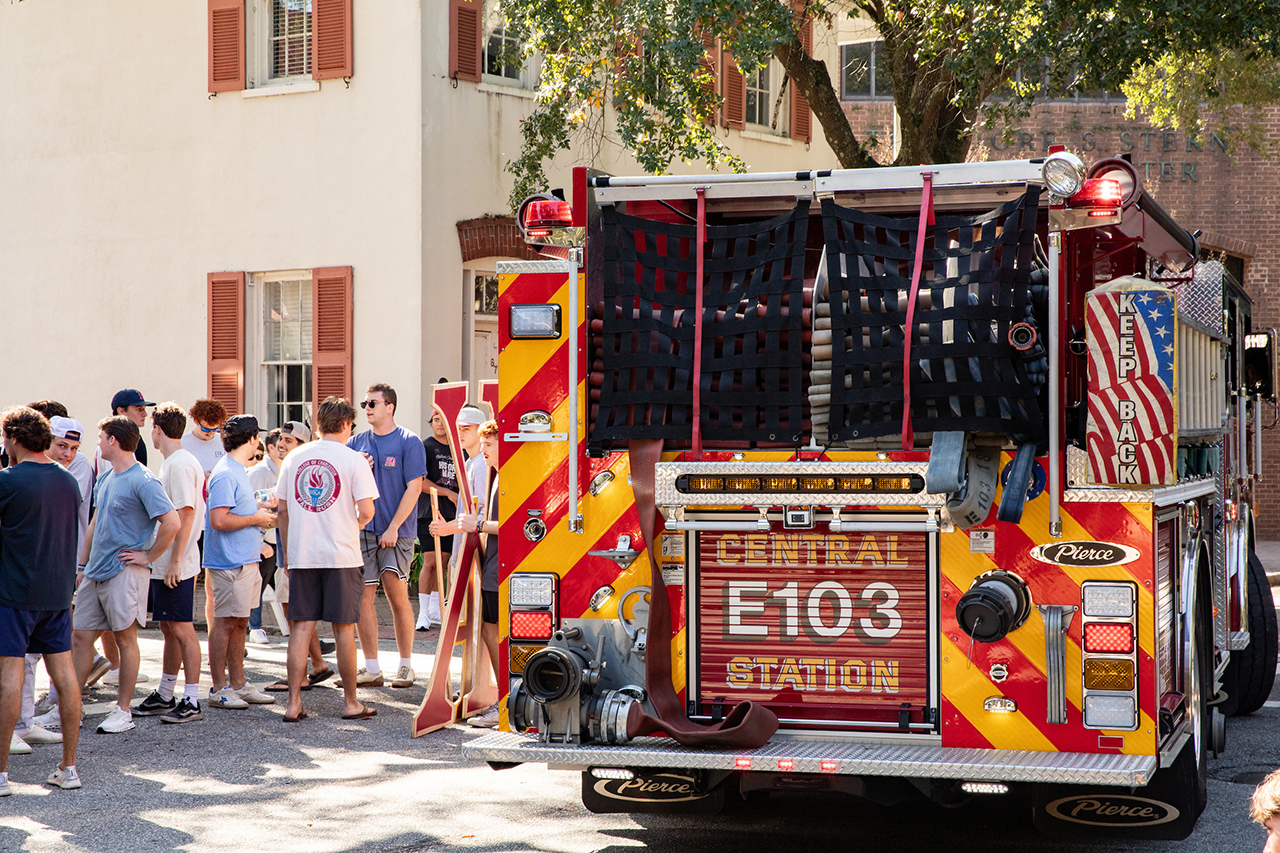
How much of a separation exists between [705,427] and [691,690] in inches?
39.9

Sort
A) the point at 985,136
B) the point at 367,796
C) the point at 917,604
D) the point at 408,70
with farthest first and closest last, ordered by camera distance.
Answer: the point at 985,136 → the point at 408,70 → the point at 367,796 → the point at 917,604

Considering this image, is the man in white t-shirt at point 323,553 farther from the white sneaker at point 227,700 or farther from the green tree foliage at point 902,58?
the green tree foliage at point 902,58

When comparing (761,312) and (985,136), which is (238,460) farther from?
(985,136)

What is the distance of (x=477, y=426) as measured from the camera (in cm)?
1043

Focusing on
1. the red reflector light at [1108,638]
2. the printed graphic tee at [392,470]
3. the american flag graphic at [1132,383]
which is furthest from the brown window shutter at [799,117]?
the red reflector light at [1108,638]

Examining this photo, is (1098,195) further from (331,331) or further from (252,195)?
(252,195)

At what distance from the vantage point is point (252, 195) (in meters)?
16.4

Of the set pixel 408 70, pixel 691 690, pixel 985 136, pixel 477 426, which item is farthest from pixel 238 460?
pixel 985 136

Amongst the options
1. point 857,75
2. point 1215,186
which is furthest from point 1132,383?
point 857,75

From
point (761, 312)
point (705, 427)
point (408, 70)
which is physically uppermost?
point (408, 70)

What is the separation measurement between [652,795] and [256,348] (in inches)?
475

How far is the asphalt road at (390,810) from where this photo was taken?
616cm

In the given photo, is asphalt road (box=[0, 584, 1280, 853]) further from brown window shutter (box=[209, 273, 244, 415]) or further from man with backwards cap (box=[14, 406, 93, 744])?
brown window shutter (box=[209, 273, 244, 415])

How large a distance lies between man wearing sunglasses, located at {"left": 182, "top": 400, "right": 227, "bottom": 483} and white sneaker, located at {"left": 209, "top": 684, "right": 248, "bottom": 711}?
168 centimetres
